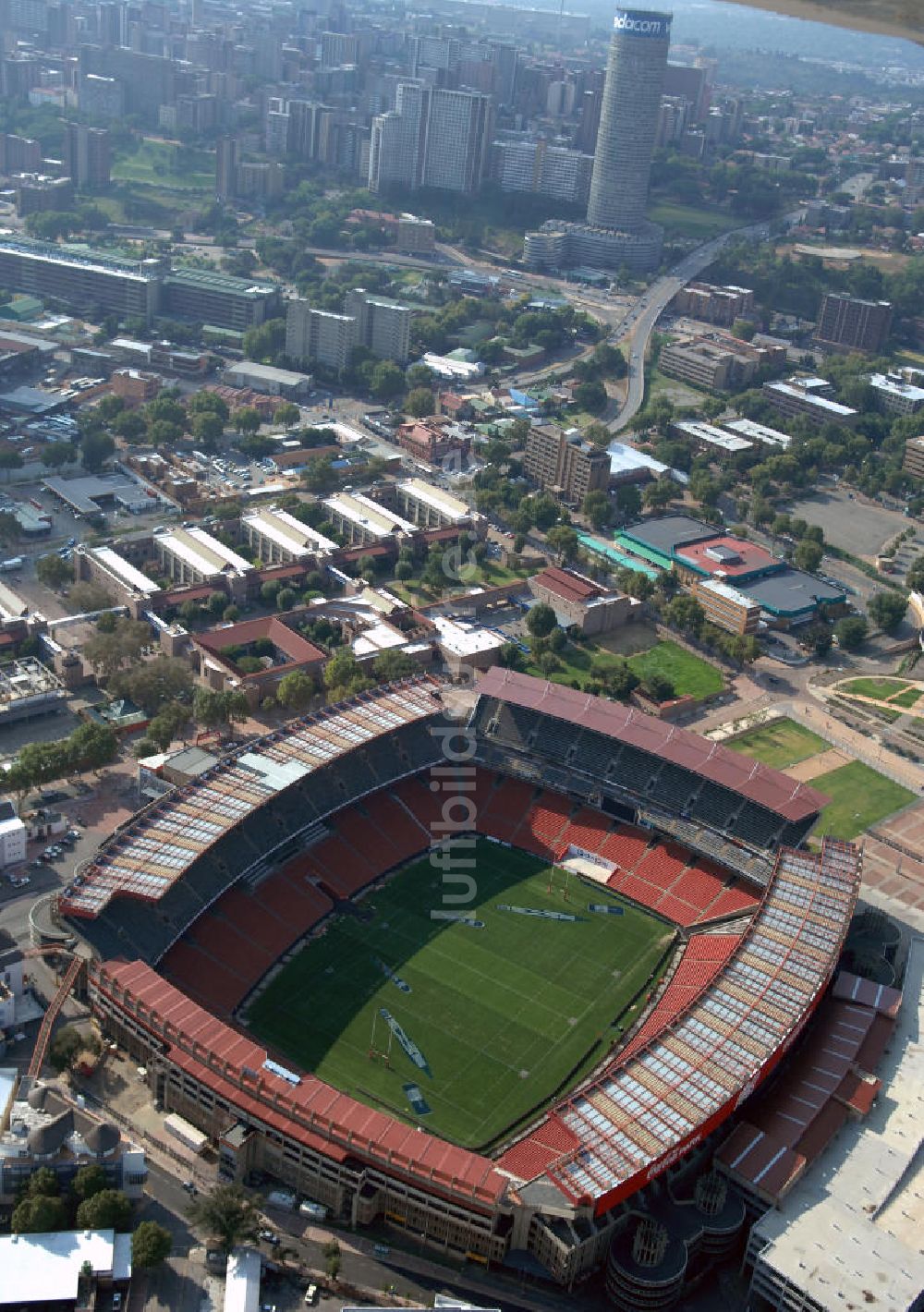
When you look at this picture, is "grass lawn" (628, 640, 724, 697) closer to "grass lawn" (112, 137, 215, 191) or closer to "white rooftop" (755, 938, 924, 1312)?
"white rooftop" (755, 938, 924, 1312)

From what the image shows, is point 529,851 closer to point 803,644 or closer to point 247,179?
point 803,644

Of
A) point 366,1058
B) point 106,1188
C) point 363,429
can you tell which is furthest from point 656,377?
point 106,1188

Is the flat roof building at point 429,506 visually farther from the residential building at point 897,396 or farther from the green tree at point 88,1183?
the green tree at point 88,1183

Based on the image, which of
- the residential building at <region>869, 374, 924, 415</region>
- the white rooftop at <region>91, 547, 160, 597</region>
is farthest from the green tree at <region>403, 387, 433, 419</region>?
the residential building at <region>869, 374, 924, 415</region>

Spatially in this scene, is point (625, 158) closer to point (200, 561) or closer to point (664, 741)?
point (200, 561)

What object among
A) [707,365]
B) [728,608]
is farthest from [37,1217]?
[707,365]
